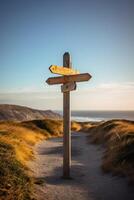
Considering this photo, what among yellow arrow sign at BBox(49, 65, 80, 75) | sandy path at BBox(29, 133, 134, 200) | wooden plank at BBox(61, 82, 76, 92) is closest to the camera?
sandy path at BBox(29, 133, 134, 200)

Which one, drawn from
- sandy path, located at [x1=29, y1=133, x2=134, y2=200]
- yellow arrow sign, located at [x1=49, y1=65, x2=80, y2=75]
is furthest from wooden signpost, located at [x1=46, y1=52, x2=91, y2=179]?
sandy path, located at [x1=29, y1=133, x2=134, y2=200]

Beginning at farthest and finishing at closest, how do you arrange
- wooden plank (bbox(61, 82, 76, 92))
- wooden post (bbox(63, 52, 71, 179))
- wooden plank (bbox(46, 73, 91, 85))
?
wooden post (bbox(63, 52, 71, 179)) → wooden plank (bbox(61, 82, 76, 92)) → wooden plank (bbox(46, 73, 91, 85))

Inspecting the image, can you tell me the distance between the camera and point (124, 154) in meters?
11.8

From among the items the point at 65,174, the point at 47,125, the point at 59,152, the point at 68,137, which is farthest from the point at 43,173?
the point at 47,125

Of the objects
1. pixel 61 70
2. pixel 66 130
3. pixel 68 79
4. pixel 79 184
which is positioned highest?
pixel 61 70

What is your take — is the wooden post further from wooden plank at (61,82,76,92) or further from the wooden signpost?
wooden plank at (61,82,76,92)

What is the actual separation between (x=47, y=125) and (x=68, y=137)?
21.1 meters

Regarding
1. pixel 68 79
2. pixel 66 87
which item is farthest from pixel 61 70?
pixel 66 87

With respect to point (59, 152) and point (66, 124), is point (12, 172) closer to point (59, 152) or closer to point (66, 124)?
point (66, 124)

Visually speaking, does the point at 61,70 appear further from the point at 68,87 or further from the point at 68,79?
the point at 68,87

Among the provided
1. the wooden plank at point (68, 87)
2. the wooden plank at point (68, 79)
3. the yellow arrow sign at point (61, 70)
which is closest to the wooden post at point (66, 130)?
the wooden plank at point (68, 87)

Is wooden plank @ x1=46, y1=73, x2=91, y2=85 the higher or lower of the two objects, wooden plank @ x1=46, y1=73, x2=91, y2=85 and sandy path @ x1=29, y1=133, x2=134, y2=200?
the higher

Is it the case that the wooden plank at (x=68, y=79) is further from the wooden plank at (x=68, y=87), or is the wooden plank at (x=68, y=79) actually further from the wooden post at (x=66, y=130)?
A: the wooden post at (x=66, y=130)

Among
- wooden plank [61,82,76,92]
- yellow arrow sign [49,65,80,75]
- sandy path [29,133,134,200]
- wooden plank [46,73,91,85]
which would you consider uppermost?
yellow arrow sign [49,65,80,75]
